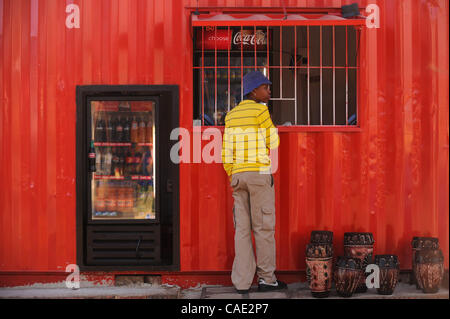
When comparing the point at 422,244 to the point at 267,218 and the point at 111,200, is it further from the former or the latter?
the point at 111,200

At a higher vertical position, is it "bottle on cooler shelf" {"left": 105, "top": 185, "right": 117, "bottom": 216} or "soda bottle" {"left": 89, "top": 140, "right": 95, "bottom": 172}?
"soda bottle" {"left": 89, "top": 140, "right": 95, "bottom": 172}

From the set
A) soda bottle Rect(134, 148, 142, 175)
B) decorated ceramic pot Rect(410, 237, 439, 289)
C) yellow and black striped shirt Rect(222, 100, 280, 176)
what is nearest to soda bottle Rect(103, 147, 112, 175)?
soda bottle Rect(134, 148, 142, 175)

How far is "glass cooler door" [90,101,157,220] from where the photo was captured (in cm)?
582

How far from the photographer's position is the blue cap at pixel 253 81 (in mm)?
5250

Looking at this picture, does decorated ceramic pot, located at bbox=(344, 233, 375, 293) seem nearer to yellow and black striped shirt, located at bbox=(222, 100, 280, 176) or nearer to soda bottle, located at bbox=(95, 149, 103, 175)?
yellow and black striped shirt, located at bbox=(222, 100, 280, 176)

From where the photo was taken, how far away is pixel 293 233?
5777 millimetres

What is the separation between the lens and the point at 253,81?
527 centimetres

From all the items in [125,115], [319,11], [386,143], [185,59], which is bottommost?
[386,143]

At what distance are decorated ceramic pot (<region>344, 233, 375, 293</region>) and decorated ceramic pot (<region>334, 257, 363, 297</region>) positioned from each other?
15 centimetres

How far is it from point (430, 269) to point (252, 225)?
2038mm

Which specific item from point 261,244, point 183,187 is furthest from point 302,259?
point 183,187

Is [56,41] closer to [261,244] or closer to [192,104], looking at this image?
[192,104]

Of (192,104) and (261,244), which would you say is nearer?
(261,244)

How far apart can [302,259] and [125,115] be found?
281 centimetres
